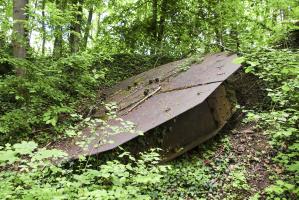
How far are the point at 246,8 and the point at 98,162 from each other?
968cm

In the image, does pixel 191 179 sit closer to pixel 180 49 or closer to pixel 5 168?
pixel 5 168

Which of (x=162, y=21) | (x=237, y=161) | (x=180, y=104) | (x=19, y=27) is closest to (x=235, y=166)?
(x=237, y=161)

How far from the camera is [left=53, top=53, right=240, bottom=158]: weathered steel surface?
4.56 m

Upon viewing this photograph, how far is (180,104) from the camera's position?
4.77m

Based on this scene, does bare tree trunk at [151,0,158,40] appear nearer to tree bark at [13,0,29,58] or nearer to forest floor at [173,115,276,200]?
tree bark at [13,0,29,58]

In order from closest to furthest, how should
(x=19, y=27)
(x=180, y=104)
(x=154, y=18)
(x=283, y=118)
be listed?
(x=283, y=118)
(x=180, y=104)
(x=19, y=27)
(x=154, y=18)

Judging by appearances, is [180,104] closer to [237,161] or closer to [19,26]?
[237,161]

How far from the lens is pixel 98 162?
444 cm

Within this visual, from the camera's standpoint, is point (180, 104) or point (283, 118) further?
point (180, 104)

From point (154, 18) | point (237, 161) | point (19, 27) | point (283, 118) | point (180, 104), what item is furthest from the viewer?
point (154, 18)

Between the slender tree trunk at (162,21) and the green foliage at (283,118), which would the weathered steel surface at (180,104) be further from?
the slender tree trunk at (162,21)

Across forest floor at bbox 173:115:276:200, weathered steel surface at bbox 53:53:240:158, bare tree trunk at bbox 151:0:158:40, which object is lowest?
forest floor at bbox 173:115:276:200

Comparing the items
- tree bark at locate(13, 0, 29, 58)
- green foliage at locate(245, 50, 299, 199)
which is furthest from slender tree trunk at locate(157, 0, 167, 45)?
green foliage at locate(245, 50, 299, 199)

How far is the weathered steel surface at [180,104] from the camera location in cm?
456
